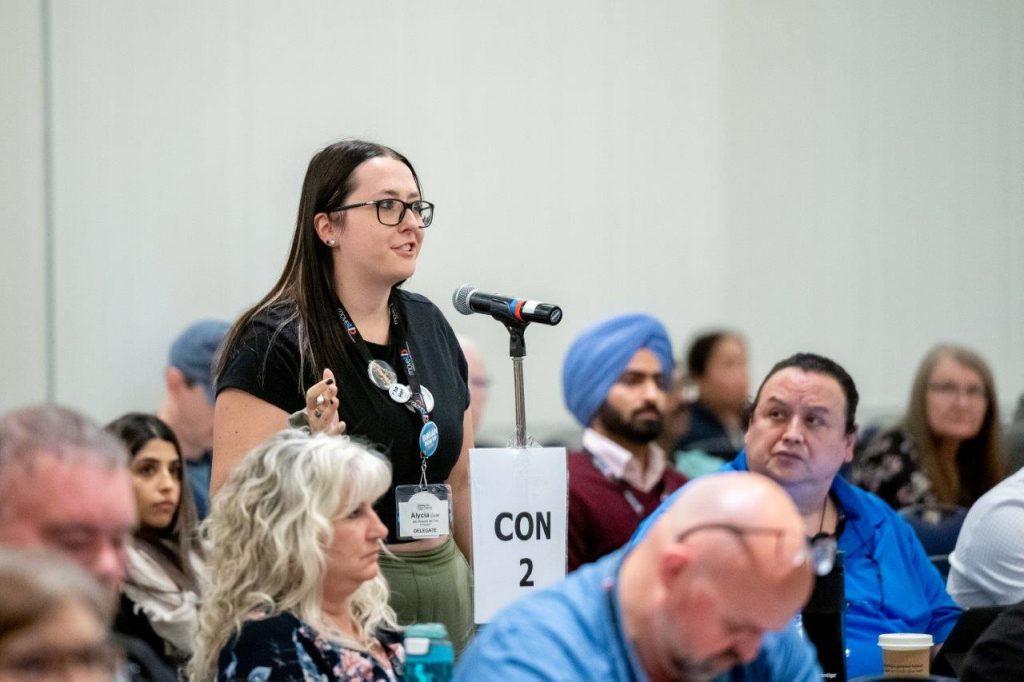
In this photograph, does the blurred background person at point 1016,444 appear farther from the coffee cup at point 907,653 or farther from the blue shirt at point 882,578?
the coffee cup at point 907,653

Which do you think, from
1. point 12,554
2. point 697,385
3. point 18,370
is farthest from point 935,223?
point 12,554

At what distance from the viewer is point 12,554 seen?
1.29 m

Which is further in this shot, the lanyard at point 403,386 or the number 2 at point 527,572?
the lanyard at point 403,386

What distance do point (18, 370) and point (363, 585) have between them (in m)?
2.55

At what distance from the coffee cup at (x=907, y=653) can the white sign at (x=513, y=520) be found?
700mm

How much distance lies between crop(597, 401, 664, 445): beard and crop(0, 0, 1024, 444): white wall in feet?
4.08

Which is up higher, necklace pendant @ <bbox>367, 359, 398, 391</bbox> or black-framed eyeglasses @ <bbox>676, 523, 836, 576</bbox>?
necklace pendant @ <bbox>367, 359, 398, 391</bbox>

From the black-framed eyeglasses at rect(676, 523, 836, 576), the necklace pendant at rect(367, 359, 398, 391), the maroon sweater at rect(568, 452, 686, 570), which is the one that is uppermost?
the necklace pendant at rect(367, 359, 398, 391)

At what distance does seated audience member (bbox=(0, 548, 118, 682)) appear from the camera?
1.24 m

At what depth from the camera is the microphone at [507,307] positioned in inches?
100

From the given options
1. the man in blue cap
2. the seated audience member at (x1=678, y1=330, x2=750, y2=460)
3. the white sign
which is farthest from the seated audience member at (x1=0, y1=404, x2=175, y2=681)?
the seated audience member at (x1=678, y1=330, x2=750, y2=460)

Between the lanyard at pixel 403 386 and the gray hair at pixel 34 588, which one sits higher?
the lanyard at pixel 403 386

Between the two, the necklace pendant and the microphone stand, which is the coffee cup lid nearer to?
the microphone stand

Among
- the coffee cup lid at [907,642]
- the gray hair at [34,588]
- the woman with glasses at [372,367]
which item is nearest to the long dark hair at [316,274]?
the woman with glasses at [372,367]
